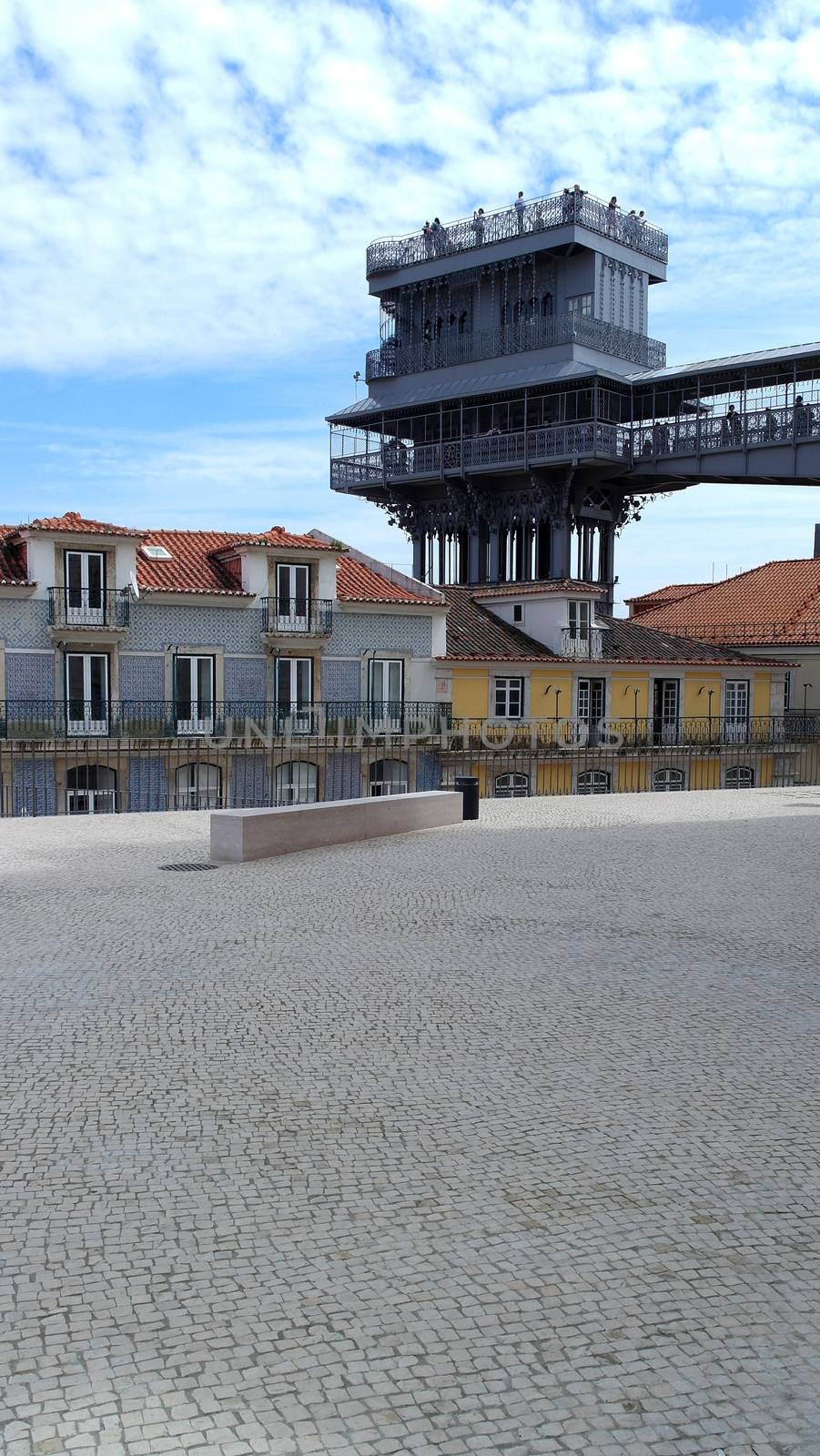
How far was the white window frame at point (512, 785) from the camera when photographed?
38.3m

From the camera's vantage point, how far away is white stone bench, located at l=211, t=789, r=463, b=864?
16297mm

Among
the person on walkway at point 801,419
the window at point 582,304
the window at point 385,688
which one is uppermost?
the window at point 582,304

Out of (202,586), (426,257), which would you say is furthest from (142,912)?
(426,257)

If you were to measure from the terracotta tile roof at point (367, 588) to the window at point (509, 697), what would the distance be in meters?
3.48

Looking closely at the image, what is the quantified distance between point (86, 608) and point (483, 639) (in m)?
13.8

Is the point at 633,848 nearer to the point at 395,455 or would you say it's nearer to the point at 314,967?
the point at 314,967

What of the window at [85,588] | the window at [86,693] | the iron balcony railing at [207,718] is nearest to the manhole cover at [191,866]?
the iron balcony railing at [207,718]

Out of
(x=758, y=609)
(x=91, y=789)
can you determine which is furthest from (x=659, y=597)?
(x=91, y=789)

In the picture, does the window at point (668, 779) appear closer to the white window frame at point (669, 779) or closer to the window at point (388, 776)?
the white window frame at point (669, 779)

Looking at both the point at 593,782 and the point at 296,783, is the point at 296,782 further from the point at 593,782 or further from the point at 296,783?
the point at 593,782

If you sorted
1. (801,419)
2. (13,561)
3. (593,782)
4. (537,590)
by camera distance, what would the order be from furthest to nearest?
(801,419) → (537,590) → (593,782) → (13,561)

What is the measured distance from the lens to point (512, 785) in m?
38.6

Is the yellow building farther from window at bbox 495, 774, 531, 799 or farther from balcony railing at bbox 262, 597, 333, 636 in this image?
balcony railing at bbox 262, 597, 333, 636

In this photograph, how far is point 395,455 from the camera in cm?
5516
